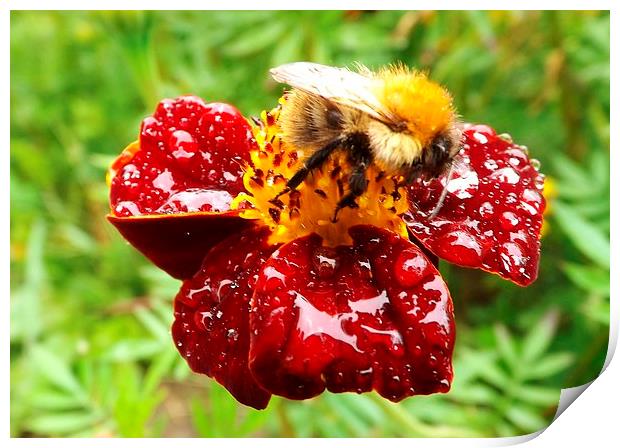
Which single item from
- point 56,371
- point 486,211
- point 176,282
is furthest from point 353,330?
point 56,371

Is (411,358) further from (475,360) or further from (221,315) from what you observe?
(475,360)

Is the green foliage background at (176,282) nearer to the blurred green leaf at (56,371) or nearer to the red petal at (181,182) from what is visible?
the blurred green leaf at (56,371)

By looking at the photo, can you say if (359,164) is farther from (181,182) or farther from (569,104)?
(569,104)

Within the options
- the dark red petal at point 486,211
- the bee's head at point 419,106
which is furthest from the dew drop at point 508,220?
the bee's head at point 419,106

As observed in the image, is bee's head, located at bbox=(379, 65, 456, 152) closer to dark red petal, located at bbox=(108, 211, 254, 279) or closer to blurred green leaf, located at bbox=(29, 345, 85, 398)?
dark red petal, located at bbox=(108, 211, 254, 279)

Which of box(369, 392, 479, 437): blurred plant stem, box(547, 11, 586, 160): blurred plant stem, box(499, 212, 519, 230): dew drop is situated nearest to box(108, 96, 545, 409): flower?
box(499, 212, 519, 230): dew drop

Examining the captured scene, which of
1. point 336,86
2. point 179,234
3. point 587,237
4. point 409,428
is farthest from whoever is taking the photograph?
point 587,237
